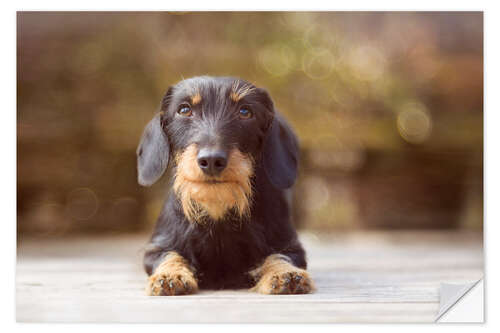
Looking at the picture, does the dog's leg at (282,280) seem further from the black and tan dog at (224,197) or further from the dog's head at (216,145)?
the dog's head at (216,145)

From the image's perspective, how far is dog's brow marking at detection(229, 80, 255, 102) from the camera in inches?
129

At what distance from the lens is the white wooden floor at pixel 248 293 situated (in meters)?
3.06

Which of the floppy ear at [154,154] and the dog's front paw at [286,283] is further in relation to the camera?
the floppy ear at [154,154]

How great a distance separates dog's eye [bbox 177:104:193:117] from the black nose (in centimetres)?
38

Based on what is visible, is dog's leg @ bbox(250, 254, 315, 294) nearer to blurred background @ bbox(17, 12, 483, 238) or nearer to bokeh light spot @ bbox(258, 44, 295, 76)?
blurred background @ bbox(17, 12, 483, 238)

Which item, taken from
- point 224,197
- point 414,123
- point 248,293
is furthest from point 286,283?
point 414,123

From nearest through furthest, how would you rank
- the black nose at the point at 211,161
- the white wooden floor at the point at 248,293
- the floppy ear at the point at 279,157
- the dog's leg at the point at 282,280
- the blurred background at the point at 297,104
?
1. the black nose at the point at 211,161
2. the white wooden floor at the point at 248,293
3. the dog's leg at the point at 282,280
4. the floppy ear at the point at 279,157
5. the blurred background at the point at 297,104

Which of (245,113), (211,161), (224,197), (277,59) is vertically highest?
A: (277,59)

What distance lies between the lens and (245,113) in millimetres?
3303

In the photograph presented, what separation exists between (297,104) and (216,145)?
2.82m

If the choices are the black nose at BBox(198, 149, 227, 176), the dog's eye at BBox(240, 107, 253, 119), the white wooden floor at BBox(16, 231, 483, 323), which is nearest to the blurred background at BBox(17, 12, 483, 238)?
the white wooden floor at BBox(16, 231, 483, 323)

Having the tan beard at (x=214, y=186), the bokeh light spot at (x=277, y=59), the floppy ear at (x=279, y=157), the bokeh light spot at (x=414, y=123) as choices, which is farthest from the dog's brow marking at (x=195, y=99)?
the bokeh light spot at (x=414, y=123)
